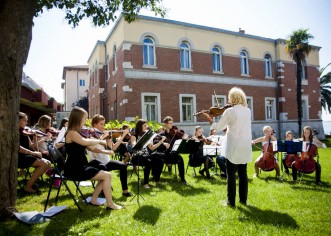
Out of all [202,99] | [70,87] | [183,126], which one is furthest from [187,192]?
[70,87]

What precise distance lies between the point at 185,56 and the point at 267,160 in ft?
45.2

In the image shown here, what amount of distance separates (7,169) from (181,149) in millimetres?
4209

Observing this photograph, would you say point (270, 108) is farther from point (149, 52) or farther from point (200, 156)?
point (200, 156)

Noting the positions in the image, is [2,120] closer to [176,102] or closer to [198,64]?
[176,102]

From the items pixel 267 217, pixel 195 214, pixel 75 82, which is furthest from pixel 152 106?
pixel 75 82

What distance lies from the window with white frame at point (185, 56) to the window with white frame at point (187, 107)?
7.24 ft

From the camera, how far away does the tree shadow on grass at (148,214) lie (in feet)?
14.2

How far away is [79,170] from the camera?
15.4ft

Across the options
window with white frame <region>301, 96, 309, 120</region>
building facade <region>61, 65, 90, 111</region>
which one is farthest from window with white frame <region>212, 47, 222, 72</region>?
building facade <region>61, 65, 90, 111</region>

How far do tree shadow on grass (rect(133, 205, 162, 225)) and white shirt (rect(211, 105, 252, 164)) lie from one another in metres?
1.60

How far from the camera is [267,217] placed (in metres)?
4.40

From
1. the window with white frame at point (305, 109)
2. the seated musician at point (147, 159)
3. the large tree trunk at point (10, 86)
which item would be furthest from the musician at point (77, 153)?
the window with white frame at point (305, 109)

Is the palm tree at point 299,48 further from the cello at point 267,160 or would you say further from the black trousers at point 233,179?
the black trousers at point 233,179

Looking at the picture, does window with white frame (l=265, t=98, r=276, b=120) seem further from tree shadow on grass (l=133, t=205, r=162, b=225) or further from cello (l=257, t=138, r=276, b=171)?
tree shadow on grass (l=133, t=205, r=162, b=225)
